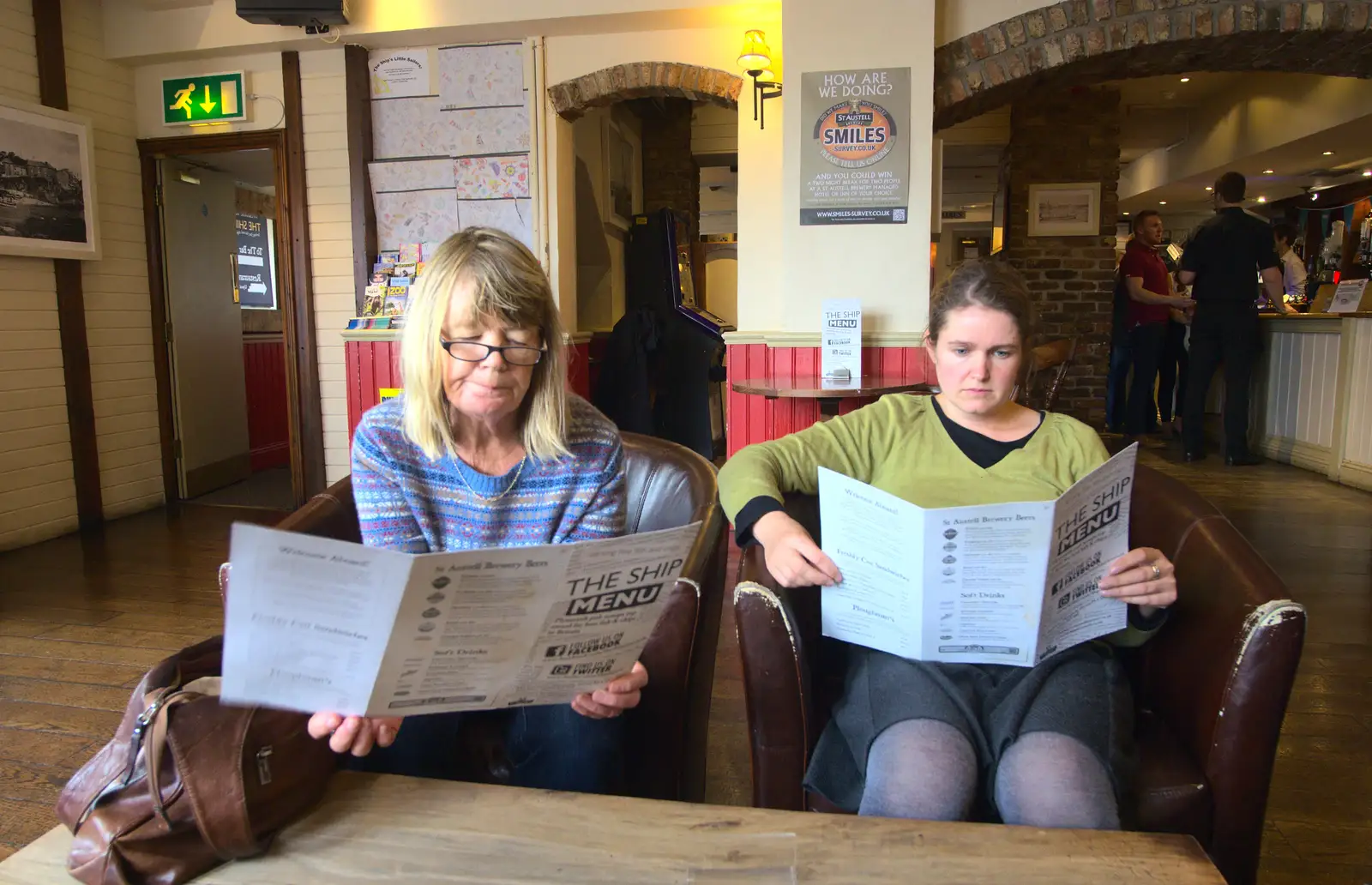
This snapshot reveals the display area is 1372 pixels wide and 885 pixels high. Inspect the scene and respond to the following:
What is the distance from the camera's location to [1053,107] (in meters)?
7.41

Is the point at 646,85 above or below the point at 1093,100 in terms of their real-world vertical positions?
below

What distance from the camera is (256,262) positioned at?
23.7ft

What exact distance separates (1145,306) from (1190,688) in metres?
6.14

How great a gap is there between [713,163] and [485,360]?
683 centimetres

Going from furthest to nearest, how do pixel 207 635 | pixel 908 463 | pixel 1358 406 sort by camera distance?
pixel 1358 406 < pixel 207 635 < pixel 908 463

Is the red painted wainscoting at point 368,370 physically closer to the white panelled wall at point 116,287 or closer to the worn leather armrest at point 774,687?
the white panelled wall at point 116,287

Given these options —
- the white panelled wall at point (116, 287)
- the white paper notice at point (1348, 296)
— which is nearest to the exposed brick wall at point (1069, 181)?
the white paper notice at point (1348, 296)

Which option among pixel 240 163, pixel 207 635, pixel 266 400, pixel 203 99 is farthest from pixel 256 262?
pixel 207 635

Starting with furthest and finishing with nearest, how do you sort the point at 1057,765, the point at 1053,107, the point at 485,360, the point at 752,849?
the point at 1053,107 < the point at 485,360 < the point at 1057,765 < the point at 752,849

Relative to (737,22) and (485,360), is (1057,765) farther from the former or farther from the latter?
(737,22)

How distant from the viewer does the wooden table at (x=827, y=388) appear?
137 inches

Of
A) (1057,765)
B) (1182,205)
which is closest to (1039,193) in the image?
(1182,205)

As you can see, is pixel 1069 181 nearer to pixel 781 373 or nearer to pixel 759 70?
pixel 759 70

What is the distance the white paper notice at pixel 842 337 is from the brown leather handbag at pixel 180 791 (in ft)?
10.6
